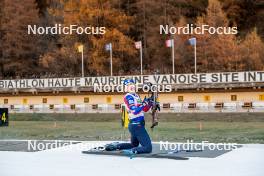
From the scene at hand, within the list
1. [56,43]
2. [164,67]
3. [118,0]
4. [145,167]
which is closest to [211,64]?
[164,67]

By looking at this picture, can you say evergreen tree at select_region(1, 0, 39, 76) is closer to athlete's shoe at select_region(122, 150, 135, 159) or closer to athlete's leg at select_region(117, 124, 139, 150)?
athlete's leg at select_region(117, 124, 139, 150)

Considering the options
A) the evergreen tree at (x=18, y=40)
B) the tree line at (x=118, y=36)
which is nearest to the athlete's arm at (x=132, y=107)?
the tree line at (x=118, y=36)

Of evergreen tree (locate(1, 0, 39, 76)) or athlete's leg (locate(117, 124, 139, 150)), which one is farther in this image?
evergreen tree (locate(1, 0, 39, 76))

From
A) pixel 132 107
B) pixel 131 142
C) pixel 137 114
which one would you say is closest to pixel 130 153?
pixel 131 142

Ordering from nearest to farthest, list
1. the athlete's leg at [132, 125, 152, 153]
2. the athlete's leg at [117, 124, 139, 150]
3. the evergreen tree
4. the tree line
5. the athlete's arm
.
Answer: the athlete's arm
the athlete's leg at [132, 125, 152, 153]
the athlete's leg at [117, 124, 139, 150]
the tree line
the evergreen tree

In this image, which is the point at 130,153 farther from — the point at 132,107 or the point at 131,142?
the point at 132,107

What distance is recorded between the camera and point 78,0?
6956cm

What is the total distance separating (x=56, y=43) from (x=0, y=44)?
7.43 m

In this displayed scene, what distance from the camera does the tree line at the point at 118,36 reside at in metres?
62.1

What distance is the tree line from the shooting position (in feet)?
204

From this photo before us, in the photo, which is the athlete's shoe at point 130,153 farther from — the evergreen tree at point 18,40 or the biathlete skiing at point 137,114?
the evergreen tree at point 18,40

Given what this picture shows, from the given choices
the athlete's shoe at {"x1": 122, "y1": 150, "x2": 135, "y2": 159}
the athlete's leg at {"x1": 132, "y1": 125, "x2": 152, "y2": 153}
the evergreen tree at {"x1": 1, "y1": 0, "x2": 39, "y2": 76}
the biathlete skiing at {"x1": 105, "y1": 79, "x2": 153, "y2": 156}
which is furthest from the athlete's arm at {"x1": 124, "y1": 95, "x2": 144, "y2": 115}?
the evergreen tree at {"x1": 1, "y1": 0, "x2": 39, "y2": 76}

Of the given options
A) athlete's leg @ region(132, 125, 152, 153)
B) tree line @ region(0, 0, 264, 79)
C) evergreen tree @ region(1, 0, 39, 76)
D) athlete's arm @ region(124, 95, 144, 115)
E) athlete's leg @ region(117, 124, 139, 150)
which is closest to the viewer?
athlete's arm @ region(124, 95, 144, 115)

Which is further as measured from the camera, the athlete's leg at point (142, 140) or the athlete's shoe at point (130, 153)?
→ the athlete's shoe at point (130, 153)
